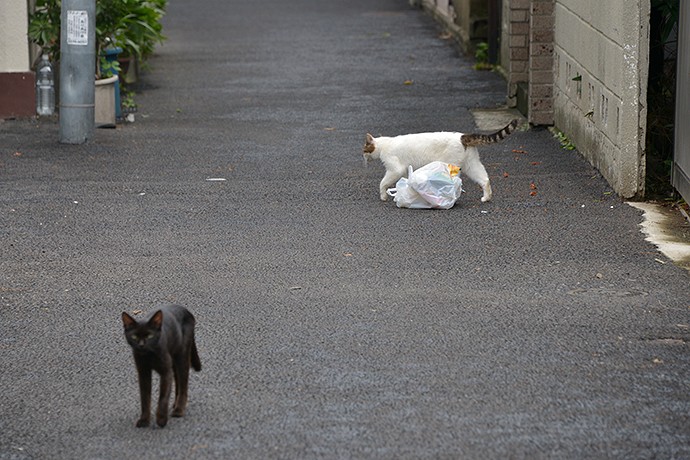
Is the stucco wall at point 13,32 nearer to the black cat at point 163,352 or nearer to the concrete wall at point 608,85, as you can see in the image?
the concrete wall at point 608,85

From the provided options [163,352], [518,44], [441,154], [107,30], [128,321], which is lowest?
[163,352]

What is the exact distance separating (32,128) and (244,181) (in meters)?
3.85

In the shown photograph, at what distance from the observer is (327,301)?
7.42 m

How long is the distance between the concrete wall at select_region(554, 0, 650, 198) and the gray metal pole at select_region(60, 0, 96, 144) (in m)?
4.87

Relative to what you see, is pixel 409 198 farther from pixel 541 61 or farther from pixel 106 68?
pixel 106 68

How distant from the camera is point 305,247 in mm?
8805

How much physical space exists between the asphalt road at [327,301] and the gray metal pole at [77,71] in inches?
11.9

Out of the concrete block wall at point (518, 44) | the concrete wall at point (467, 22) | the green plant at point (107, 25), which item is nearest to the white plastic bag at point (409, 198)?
the concrete block wall at point (518, 44)

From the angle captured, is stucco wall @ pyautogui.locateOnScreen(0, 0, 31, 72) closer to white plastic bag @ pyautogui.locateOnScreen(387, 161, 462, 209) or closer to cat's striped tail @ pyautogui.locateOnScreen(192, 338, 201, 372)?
Result: white plastic bag @ pyautogui.locateOnScreen(387, 161, 462, 209)

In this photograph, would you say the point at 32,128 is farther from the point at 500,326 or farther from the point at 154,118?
the point at 500,326

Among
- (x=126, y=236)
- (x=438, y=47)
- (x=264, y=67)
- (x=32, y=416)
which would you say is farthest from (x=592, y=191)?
(x=438, y=47)

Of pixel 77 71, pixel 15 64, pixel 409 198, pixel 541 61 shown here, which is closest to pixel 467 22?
pixel 541 61

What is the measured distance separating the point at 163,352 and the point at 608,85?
656 cm

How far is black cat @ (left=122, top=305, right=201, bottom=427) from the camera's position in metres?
5.12
